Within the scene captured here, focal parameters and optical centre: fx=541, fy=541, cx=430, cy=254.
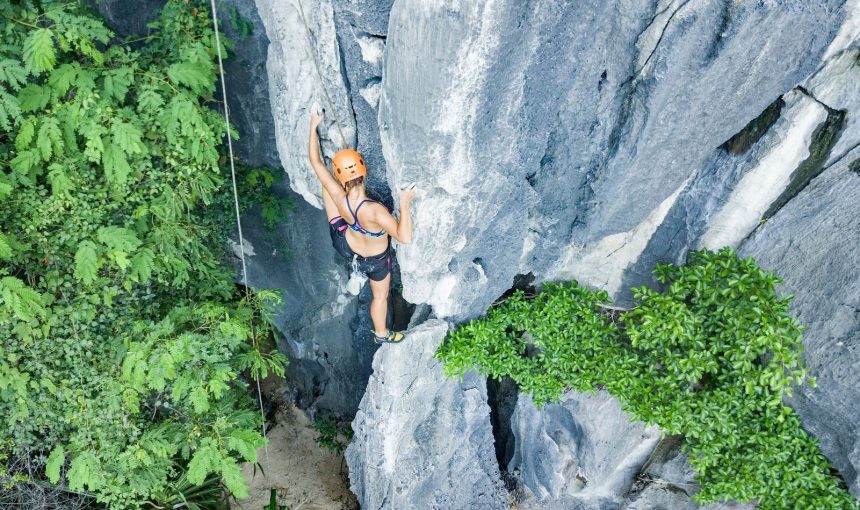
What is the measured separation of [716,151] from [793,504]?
Result: 3.57m

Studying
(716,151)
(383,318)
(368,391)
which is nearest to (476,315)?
(383,318)

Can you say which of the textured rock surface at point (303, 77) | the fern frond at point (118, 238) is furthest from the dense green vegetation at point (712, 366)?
the fern frond at point (118, 238)

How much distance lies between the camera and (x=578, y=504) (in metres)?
7.30

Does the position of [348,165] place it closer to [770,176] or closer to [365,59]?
[365,59]

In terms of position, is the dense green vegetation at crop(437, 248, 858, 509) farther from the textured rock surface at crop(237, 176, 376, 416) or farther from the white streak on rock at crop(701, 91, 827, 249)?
the textured rock surface at crop(237, 176, 376, 416)

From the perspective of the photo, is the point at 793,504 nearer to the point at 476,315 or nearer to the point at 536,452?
the point at 536,452

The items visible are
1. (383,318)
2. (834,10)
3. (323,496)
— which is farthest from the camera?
(323,496)

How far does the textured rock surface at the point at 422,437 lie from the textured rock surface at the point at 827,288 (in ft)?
11.2

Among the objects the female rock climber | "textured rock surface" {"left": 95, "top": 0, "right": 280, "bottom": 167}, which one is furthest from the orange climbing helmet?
"textured rock surface" {"left": 95, "top": 0, "right": 280, "bottom": 167}

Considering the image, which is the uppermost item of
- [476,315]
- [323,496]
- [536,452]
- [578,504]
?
[476,315]

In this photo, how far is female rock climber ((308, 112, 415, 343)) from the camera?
468cm

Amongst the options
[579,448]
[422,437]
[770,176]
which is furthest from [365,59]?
[579,448]

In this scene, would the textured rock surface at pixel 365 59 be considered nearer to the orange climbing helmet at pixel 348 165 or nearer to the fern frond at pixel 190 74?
the orange climbing helmet at pixel 348 165

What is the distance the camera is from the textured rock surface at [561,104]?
3969 mm
